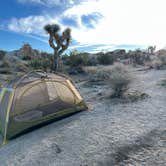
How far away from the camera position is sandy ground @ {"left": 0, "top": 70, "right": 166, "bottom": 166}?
3.41 m

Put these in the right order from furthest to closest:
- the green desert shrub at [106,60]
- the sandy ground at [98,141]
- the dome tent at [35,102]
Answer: the green desert shrub at [106,60]
the dome tent at [35,102]
the sandy ground at [98,141]

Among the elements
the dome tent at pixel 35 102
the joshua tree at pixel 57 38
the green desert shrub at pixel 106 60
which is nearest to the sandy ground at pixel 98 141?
the dome tent at pixel 35 102

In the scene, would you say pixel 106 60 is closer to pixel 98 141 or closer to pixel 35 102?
pixel 35 102

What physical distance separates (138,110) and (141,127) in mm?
1345

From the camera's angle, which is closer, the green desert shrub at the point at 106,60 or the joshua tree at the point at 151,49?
the green desert shrub at the point at 106,60

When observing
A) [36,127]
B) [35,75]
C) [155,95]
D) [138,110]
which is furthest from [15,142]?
[155,95]

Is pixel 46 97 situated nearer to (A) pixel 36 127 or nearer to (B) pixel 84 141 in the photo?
(A) pixel 36 127

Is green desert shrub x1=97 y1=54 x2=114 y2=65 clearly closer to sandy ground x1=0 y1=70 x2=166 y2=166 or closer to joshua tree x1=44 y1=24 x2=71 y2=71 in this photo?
joshua tree x1=44 y1=24 x2=71 y2=71

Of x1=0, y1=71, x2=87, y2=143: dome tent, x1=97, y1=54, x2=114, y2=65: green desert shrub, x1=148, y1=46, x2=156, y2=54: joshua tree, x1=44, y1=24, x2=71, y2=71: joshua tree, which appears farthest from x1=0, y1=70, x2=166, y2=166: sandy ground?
x1=148, y1=46, x2=156, y2=54: joshua tree

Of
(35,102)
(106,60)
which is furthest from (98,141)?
(106,60)

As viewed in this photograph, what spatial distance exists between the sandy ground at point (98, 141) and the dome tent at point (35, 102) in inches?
10.3

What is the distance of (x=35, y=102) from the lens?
5.66 m

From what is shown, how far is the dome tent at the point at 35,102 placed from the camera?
16.6 feet

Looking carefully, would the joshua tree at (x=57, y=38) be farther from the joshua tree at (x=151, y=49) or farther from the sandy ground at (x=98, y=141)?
the joshua tree at (x=151, y=49)
